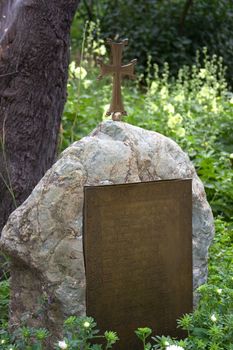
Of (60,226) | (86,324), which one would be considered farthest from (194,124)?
(86,324)

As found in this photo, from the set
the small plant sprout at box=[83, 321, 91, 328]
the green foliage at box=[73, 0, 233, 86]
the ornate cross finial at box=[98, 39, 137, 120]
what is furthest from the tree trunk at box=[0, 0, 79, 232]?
the green foliage at box=[73, 0, 233, 86]

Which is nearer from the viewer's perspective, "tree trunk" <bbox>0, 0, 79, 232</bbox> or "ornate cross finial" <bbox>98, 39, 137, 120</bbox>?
"ornate cross finial" <bbox>98, 39, 137, 120</bbox>

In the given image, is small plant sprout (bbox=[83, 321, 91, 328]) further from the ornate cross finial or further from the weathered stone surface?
the ornate cross finial

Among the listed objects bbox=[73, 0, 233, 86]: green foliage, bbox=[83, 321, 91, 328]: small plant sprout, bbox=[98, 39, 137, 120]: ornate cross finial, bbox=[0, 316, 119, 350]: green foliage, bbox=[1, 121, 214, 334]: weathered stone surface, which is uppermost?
bbox=[73, 0, 233, 86]: green foliage

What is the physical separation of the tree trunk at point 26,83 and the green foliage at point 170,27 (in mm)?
7234

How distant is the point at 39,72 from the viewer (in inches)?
180

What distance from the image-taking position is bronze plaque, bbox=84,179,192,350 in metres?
3.27

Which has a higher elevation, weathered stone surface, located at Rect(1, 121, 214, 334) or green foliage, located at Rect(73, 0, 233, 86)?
green foliage, located at Rect(73, 0, 233, 86)

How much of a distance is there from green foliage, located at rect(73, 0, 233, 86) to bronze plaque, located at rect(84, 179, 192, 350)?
842 cm

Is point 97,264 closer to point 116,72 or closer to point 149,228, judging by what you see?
point 149,228

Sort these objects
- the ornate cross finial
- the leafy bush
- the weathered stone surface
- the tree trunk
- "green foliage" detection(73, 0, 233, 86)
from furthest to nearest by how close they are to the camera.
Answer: "green foliage" detection(73, 0, 233, 86)
the leafy bush
the tree trunk
the ornate cross finial
the weathered stone surface

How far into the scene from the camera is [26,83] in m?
4.55

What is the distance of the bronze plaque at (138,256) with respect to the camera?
3270 millimetres

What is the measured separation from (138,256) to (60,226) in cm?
44
